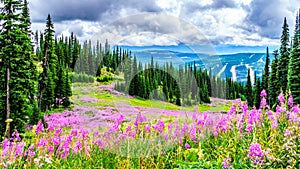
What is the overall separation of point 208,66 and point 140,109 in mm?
1496

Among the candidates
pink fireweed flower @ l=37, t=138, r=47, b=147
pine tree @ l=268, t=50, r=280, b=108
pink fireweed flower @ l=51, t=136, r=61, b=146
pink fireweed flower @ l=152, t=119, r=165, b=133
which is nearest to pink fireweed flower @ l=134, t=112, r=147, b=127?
pink fireweed flower @ l=152, t=119, r=165, b=133

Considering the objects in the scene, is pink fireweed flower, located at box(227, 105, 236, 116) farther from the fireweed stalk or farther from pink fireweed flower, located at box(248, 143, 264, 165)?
pink fireweed flower, located at box(248, 143, 264, 165)

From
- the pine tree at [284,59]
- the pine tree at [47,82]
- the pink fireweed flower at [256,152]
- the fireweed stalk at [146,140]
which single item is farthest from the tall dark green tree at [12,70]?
the pine tree at [284,59]

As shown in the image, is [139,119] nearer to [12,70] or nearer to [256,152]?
[256,152]

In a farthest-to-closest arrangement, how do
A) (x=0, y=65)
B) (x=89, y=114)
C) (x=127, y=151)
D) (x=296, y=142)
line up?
(x=0, y=65) < (x=89, y=114) < (x=127, y=151) < (x=296, y=142)

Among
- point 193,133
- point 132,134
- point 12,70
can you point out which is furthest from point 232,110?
point 12,70

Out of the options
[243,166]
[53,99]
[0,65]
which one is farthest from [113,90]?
[53,99]

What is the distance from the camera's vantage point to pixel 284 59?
3052 centimetres

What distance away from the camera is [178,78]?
5.30m

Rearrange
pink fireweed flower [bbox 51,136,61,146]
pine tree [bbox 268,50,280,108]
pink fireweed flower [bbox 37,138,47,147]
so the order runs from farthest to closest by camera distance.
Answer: pine tree [bbox 268,50,280,108] < pink fireweed flower [bbox 51,136,61,146] < pink fireweed flower [bbox 37,138,47,147]

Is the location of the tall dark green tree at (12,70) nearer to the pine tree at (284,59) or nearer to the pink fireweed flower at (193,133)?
the pink fireweed flower at (193,133)

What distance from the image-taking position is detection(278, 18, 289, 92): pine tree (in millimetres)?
29969

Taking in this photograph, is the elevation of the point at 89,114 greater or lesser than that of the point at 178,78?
lesser

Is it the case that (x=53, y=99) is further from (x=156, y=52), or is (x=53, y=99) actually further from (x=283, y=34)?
(x=156, y=52)
